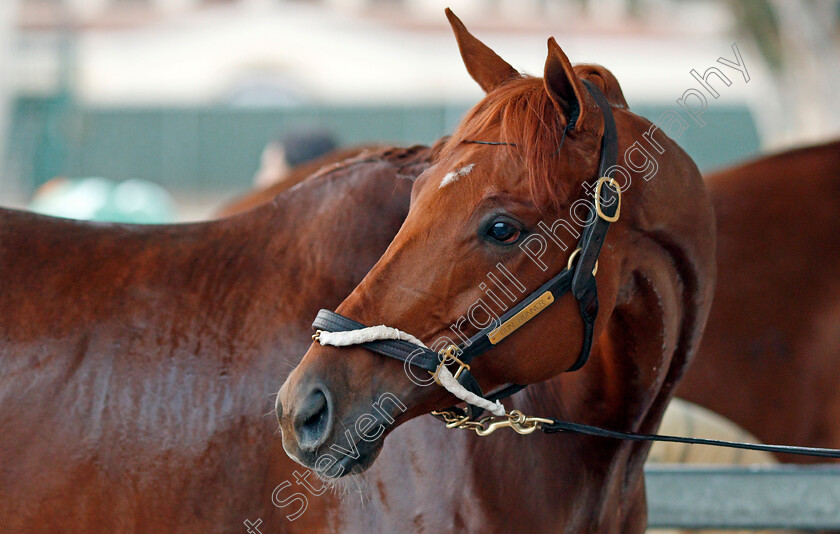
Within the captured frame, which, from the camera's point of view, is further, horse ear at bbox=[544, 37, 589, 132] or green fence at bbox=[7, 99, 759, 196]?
green fence at bbox=[7, 99, 759, 196]

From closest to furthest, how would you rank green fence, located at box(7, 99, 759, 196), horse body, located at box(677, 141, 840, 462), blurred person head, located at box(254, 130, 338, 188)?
horse body, located at box(677, 141, 840, 462)
blurred person head, located at box(254, 130, 338, 188)
green fence, located at box(7, 99, 759, 196)

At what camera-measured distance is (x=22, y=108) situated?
1092 centimetres

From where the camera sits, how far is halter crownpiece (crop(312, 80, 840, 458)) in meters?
1.50

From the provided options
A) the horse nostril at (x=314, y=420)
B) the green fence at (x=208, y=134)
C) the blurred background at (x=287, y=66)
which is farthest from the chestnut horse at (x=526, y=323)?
the blurred background at (x=287, y=66)

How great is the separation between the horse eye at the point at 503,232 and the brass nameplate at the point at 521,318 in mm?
127

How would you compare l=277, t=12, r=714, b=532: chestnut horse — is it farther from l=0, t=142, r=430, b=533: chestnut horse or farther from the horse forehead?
l=0, t=142, r=430, b=533: chestnut horse

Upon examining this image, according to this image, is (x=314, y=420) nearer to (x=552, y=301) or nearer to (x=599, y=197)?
(x=552, y=301)

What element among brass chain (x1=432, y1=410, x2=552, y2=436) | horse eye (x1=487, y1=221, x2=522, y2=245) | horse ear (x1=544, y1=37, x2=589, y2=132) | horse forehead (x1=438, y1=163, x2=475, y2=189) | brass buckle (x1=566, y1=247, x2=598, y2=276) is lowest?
brass chain (x1=432, y1=410, x2=552, y2=436)

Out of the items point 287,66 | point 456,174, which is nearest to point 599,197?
point 456,174

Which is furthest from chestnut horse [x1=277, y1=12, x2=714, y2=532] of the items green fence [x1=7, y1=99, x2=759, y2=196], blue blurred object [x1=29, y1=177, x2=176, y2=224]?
green fence [x1=7, y1=99, x2=759, y2=196]

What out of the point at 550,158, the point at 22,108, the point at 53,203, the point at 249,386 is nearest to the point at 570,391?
the point at 550,158

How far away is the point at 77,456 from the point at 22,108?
34.7 feet

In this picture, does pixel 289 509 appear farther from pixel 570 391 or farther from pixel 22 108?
pixel 22 108

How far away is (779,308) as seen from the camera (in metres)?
3.23
